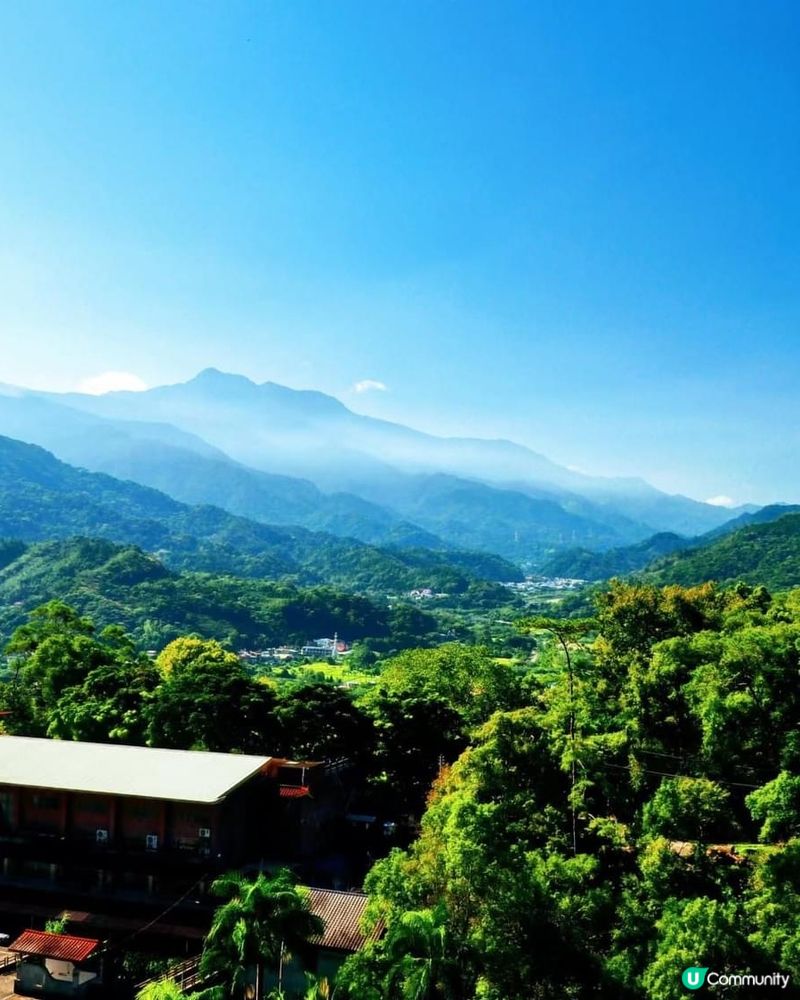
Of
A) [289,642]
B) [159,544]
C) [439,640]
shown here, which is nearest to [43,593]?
[289,642]

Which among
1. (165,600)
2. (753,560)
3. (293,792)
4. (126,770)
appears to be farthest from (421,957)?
(753,560)

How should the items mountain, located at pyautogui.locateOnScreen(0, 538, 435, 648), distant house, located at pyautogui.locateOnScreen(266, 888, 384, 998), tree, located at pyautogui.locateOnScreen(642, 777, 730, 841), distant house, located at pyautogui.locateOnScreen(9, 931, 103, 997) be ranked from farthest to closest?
mountain, located at pyautogui.locateOnScreen(0, 538, 435, 648) → distant house, located at pyautogui.locateOnScreen(9, 931, 103, 997) → distant house, located at pyautogui.locateOnScreen(266, 888, 384, 998) → tree, located at pyautogui.locateOnScreen(642, 777, 730, 841)

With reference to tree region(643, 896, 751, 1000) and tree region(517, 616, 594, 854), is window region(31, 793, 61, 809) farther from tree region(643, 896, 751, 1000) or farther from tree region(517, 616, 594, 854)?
tree region(643, 896, 751, 1000)

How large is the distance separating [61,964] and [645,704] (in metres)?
15.0

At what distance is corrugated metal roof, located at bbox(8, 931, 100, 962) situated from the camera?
1788 cm

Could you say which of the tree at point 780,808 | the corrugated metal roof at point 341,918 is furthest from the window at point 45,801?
the tree at point 780,808

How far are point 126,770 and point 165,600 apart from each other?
8134 cm

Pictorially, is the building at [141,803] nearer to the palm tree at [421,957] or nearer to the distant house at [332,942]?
the distant house at [332,942]

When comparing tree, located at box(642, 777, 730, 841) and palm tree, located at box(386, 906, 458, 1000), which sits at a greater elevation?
tree, located at box(642, 777, 730, 841)

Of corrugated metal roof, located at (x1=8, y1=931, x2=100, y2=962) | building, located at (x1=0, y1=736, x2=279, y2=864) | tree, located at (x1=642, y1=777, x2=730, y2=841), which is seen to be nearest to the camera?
tree, located at (x1=642, y1=777, x2=730, y2=841)

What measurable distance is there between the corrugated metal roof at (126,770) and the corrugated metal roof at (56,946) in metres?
3.41

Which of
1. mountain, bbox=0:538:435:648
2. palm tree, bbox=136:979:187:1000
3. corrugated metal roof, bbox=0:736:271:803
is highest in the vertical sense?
corrugated metal roof, bbox=0:736:271:803

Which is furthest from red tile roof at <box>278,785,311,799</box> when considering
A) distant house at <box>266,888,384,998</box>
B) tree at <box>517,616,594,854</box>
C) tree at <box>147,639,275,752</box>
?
tree at <box>517,616,594,854</box>

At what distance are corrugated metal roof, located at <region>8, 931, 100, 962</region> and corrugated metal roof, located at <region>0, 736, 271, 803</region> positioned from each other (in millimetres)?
3414
